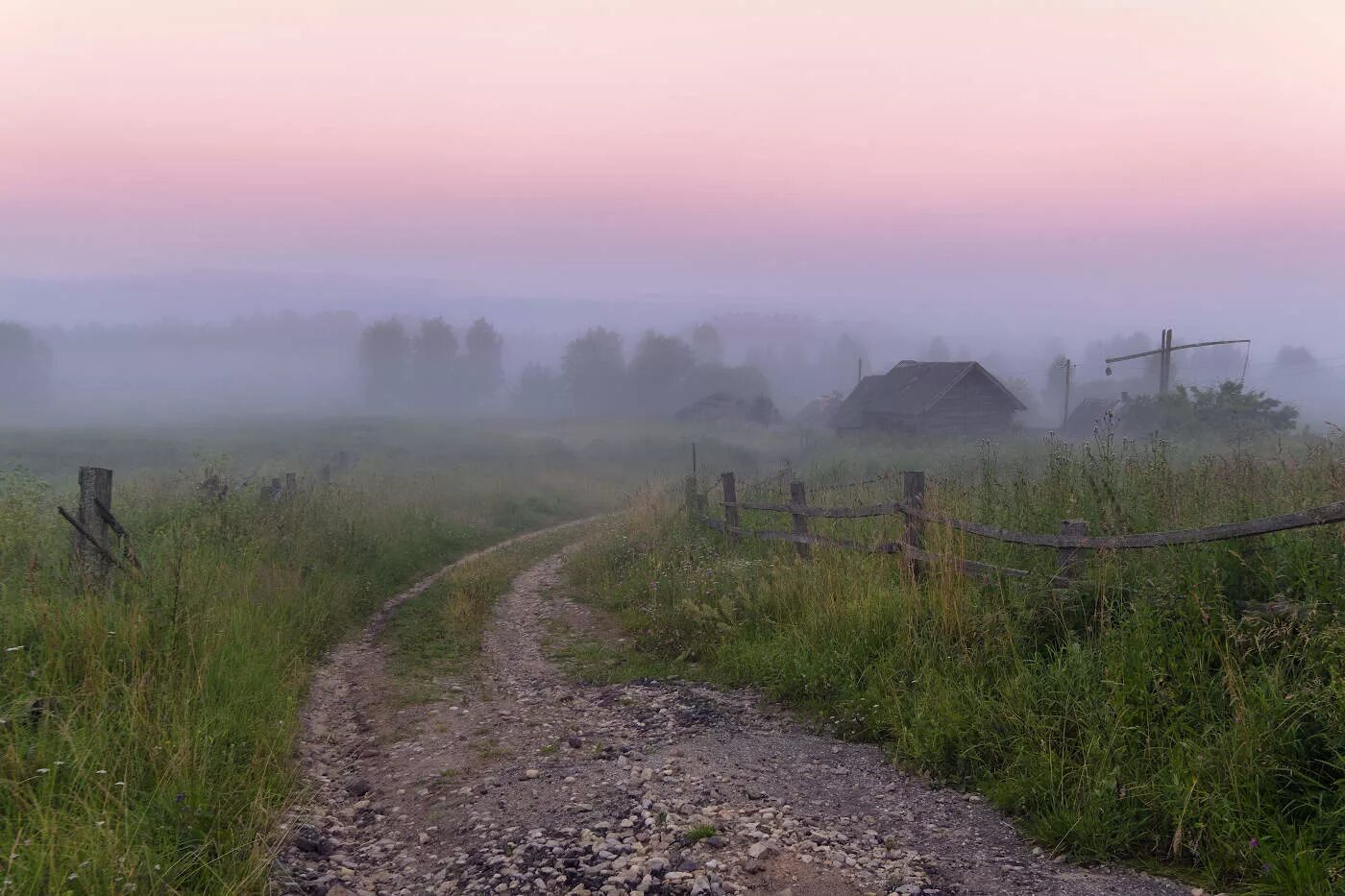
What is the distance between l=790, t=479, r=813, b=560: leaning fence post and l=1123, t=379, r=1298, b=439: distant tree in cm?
2939

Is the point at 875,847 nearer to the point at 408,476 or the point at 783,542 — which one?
the point at 783,542

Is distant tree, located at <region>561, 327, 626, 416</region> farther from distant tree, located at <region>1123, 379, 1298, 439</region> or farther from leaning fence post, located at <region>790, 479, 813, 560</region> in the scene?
leaning fence post, located at <region>790, 479, 813, 560</region>

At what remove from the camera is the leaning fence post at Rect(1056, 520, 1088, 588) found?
20.3 ft

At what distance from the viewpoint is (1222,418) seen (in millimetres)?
34531

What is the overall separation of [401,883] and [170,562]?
17.6 ft

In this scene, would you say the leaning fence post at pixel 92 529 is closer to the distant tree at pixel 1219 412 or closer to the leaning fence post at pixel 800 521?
the leaning fence post at pixel 800 521

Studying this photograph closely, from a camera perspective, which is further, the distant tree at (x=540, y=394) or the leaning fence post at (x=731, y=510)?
the distant tree at (x=540, y=394)

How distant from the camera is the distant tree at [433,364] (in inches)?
5226

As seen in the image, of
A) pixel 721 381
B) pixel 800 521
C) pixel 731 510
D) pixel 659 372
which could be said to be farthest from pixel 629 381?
pixel 800 521

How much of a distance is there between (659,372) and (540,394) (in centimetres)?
2832

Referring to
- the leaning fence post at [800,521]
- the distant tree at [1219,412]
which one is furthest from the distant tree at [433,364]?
the leaning fence post at [800,521]

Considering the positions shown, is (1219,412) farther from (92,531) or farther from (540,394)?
(540,394)

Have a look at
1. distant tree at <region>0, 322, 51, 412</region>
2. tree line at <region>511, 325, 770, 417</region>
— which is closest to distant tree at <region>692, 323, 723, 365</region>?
tree line at <region>511, 325, 770, 417</region>

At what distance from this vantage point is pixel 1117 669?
509 centimetres
